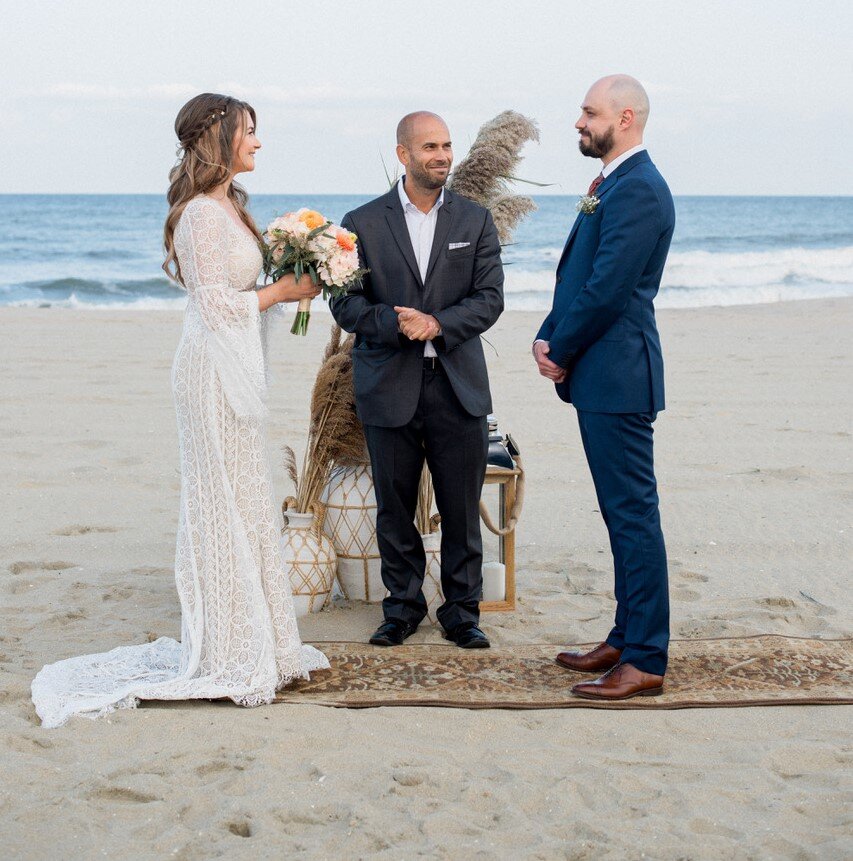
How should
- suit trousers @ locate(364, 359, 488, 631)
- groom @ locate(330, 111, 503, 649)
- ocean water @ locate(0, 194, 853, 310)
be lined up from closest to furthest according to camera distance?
1. groom @ locate(330, 111, 503, 649)
2. suit trousers @ locate(364, 359, 488, 631)
3. ocean water @ locate(0, 194, 853, 310)

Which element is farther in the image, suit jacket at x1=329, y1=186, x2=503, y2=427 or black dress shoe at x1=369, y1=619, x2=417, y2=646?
black dress shoe at x1=369, y1=619, x2=417, y2=646

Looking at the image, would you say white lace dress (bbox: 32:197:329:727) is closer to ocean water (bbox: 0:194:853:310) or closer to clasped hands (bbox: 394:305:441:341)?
clasped hands (bbox: 394:305:441:341)

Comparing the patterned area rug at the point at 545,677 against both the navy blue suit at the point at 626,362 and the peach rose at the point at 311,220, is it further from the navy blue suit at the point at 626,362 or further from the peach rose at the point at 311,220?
the peach rose at the point at 311,220

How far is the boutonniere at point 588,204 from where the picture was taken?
407cm

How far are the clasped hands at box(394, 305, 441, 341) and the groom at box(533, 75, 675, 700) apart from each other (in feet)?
1.43

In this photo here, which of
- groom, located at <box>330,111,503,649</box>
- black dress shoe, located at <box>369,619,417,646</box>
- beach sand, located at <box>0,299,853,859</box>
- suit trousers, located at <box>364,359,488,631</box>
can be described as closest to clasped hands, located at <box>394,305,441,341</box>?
groom, located at <box>330,111,503,649</box>

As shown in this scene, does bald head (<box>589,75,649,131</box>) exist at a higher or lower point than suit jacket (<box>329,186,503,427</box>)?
higher

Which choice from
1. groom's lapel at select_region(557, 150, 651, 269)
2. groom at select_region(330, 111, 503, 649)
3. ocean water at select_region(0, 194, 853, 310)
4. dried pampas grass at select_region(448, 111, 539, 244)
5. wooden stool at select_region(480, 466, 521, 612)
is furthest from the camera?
ocean water at select_region(0, 194, 853, 310)

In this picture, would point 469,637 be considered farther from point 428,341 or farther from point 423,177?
point 423,177

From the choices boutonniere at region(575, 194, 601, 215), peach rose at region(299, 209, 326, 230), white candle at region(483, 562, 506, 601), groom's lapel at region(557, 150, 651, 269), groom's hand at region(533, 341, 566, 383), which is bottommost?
white candle at region(483, 562, 506, 601)

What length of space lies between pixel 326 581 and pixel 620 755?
1.87 meters

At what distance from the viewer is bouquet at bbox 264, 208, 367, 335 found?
13.3 ft

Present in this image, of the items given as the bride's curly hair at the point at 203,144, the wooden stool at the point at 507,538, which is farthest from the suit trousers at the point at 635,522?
the bride's curly hair at the point at 203,144

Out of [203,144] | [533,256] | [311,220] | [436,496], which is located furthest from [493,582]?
[533,256]
